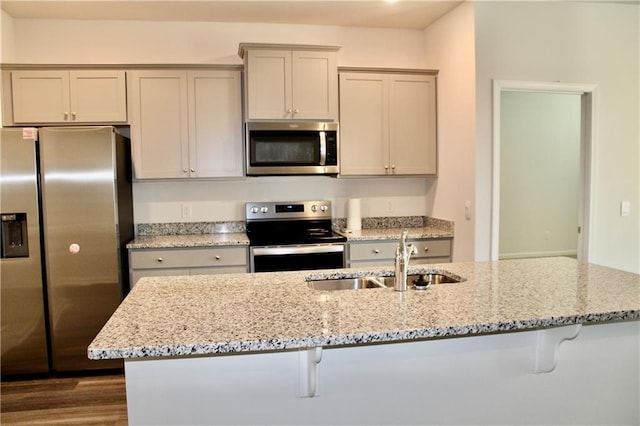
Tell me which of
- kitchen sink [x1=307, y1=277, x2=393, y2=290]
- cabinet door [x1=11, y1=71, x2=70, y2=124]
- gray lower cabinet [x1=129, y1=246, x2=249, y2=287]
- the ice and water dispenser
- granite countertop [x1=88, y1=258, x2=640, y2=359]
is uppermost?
cabinet door [x1=11, y1=71, x2=70, y2=124]

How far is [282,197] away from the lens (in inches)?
161

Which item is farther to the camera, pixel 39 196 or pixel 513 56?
pixel 513 56

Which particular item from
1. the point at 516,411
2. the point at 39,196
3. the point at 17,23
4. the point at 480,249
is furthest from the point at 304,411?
the point at 17,23

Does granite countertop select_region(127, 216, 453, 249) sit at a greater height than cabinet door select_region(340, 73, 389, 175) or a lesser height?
lesser

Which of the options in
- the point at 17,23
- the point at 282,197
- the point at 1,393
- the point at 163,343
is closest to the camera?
the point at 163,343

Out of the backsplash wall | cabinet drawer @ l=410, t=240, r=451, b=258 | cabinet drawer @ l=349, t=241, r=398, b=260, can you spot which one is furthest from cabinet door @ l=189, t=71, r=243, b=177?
cabinet drawer @ l=410, t=240, r=451, b=258

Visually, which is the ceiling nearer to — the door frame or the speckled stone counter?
the door frame

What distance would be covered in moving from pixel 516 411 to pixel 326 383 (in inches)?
30.8

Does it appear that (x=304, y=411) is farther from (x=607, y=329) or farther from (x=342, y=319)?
(x=607, y=329)

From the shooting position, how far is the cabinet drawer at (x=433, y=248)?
3.76 metres

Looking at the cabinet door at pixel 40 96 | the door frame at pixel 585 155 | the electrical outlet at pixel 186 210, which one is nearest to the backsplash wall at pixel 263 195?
the electrical outlet at pixel 186 210

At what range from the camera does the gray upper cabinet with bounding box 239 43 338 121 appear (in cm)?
358

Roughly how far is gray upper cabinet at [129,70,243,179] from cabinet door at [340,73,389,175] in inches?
34.7

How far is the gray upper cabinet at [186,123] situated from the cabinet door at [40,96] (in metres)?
0.51
